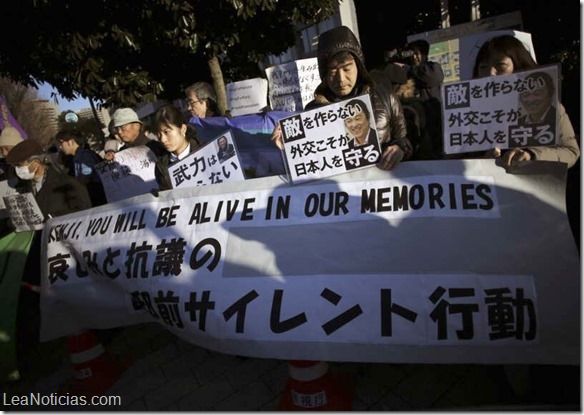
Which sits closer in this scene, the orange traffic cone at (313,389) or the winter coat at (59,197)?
the orange traffic cone at (313,389)

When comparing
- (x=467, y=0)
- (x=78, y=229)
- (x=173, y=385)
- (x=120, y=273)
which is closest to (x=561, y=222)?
(x=120, y=273)

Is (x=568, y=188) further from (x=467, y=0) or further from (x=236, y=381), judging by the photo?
(x=467, y=0)

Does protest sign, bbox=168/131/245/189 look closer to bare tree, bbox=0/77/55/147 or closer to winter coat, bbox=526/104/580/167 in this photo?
winter coat, bbox=526/104/580/167

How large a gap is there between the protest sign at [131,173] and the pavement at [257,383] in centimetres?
122

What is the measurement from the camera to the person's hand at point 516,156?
1730 mm

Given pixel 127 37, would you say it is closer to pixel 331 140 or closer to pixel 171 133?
pixel 171 133

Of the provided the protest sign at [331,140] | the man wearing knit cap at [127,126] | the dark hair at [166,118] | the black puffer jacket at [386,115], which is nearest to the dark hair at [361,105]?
the protest sign at [331,140]

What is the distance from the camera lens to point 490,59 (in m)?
2.06

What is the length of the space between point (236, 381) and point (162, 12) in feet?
12.3

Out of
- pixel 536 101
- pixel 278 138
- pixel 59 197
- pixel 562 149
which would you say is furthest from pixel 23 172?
pixel 562 149

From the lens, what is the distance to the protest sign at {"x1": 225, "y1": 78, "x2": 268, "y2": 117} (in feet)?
15.2

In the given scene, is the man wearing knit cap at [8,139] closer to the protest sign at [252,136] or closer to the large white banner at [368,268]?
the protest sign at [252,136]

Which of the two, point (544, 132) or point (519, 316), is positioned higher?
point (544, 132)

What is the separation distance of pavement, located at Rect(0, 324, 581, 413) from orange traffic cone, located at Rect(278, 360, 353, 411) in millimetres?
139
